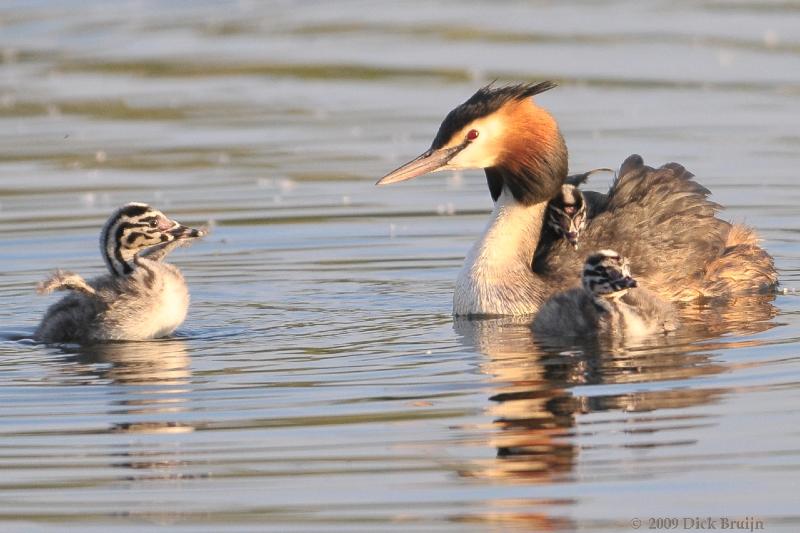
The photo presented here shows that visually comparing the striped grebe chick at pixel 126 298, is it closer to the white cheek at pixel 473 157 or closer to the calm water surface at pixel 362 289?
the calm water surface at pixel 362 289

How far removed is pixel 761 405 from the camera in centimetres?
888

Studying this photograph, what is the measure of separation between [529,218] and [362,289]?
1.35 meters

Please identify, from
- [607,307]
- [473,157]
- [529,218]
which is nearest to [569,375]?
[607,307]

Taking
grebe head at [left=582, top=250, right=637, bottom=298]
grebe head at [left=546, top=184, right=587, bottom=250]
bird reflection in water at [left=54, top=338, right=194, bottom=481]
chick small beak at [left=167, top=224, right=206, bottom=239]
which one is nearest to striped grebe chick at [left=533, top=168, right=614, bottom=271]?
grebe head at [left=546, top=184, right=587, bottom=250]

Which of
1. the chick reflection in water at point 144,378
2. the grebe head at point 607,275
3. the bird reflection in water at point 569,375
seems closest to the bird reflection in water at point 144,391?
the chick reflection in water at point 144,378

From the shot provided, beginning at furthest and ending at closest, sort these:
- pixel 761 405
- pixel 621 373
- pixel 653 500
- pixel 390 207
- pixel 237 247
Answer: pixel 390 207 → pixel 237 247 → pixel 621 373 → pixel 761 405 → pixel 653 500

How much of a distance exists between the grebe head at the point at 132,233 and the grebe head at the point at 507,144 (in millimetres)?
1432

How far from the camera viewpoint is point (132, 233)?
445 inches

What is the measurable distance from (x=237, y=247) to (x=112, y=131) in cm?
621

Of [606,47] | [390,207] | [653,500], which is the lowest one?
[653,500]

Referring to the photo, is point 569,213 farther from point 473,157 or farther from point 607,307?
point 607,307

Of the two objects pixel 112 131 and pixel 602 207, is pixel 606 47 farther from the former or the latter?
pixel 602 207

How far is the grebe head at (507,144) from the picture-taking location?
12.0 m

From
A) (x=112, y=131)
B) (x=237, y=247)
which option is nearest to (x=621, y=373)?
(x=237, y=247)
